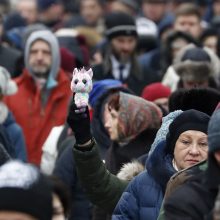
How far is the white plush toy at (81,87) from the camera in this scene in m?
7.93

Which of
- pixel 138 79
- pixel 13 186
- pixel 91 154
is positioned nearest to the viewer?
pixel 13 186

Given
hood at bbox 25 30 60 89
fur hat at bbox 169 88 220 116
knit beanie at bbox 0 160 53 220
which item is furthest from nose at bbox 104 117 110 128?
knit beanie at bbox 0 160 53 220

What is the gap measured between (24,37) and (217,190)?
9.63 m

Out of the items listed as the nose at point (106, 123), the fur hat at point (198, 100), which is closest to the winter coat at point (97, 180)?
the fur hat at point (198, 100)

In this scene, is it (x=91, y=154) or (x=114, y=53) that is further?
(x=114, y=53)

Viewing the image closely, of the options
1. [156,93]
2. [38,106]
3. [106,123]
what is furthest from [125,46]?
[106,123]

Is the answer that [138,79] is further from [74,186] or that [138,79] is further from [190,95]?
[190,95]

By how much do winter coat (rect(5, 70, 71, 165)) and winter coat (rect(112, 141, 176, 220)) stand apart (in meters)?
4.63

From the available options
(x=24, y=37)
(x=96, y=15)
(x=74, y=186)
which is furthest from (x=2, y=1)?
(x=74, y=186)

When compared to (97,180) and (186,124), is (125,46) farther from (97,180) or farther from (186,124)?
(186,124)

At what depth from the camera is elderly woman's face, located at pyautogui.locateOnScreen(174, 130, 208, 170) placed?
308 inches

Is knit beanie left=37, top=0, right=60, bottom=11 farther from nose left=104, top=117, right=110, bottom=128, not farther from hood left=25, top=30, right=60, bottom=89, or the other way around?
nose left=104, top=117, right=110, bottom=128

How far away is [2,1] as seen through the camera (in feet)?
72.5

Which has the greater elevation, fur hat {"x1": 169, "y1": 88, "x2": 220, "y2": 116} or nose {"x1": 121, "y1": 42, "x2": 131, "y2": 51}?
fur hat {"x1": 169, "y1": 88, "x2": 220, "y2": 116}
